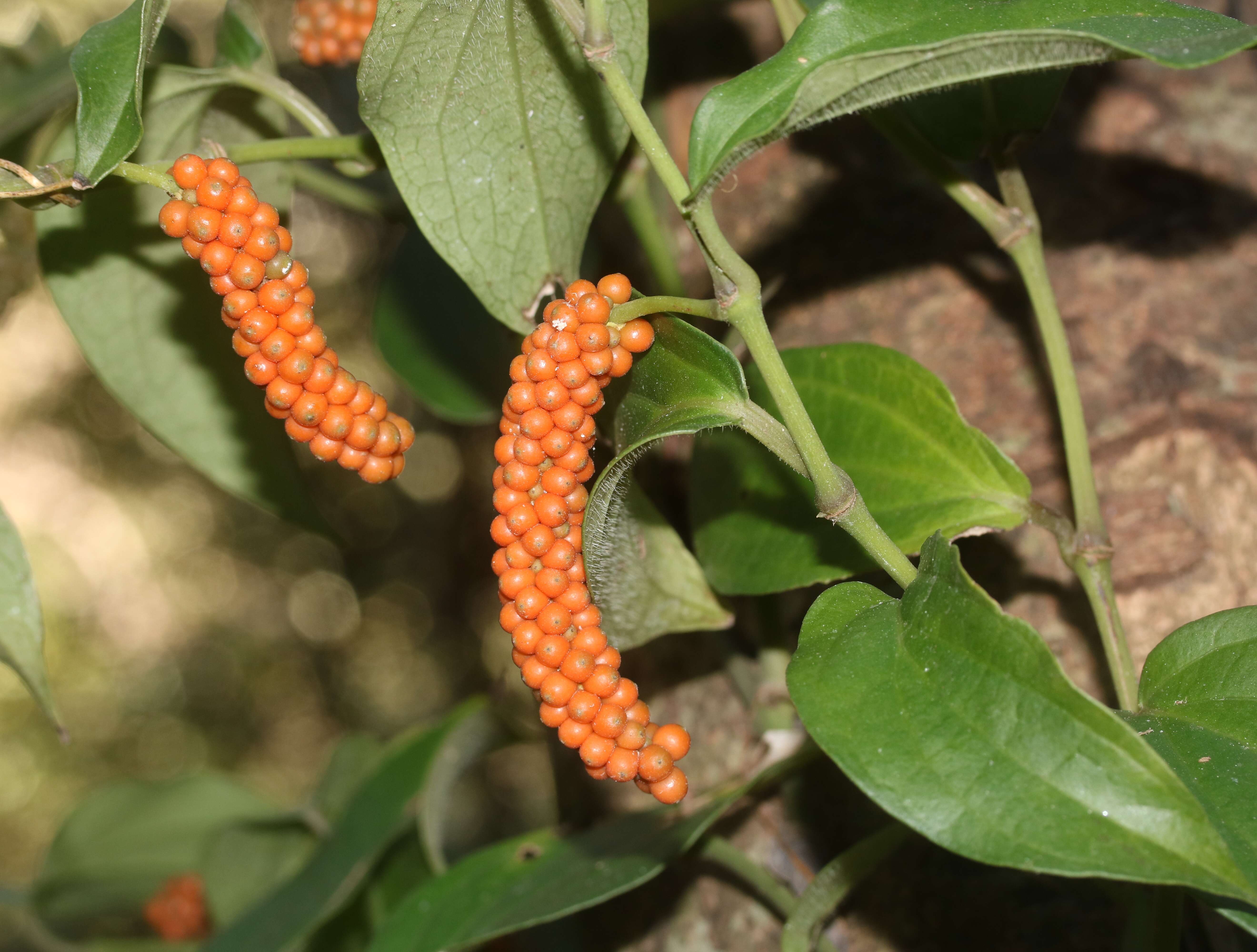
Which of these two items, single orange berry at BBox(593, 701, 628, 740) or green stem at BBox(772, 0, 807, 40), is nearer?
single orange berry at BBox(593, 701, 628, 740)

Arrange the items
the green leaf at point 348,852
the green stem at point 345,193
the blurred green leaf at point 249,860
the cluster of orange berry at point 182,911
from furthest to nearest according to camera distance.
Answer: the cluster of orange berry at point 182,911, the blurred green leaf at point 249,860, the green stem at point 345,193, the green leaf at point 348,852

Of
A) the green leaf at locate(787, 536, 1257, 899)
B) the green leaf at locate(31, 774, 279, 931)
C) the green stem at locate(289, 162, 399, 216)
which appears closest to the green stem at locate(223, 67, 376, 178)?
the green stem at locate(289, 162, 399, 216)

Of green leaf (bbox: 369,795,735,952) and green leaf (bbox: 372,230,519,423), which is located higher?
green leaf (bbox: 372,230,519,423)

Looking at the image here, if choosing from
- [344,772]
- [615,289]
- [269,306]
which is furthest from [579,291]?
[344,772]

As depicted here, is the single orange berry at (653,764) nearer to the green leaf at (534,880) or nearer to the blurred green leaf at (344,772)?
the green leaf at (534,880)

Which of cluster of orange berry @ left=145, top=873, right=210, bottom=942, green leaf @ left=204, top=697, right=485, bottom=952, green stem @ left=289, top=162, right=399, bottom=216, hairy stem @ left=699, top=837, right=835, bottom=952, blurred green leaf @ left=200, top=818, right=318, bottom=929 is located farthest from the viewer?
cluster of orange berry @ left=145, top=873, right=210, bottom=942

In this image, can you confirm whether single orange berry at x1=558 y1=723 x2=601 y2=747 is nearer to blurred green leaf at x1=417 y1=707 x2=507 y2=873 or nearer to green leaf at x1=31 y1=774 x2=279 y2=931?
blurred green leaf at x1=417 y1=707 x2=507 y2=873

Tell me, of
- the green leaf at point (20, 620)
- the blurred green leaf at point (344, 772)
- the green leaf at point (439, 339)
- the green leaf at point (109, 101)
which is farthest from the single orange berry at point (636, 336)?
the blurred green leaf at point (344, 772)
